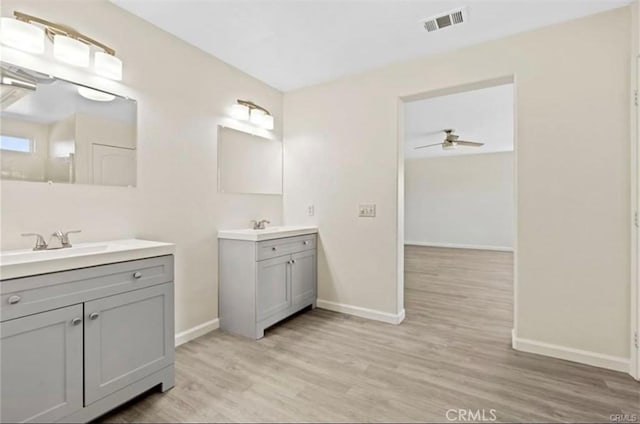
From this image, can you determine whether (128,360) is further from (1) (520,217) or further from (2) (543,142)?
(2) (543,142)

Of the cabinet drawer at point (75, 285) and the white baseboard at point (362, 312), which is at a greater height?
the cabinet drawer at point (75, 285)

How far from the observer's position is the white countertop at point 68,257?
1.26 meters

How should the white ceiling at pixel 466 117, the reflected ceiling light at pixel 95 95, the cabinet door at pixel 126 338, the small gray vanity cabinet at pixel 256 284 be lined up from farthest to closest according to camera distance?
the white ceiling at pixel 466 117, the small gray vanity cabinet at pixel 256 284, the reflected ceiling light at pixel 95 95, the cabinet door at pixel 126 338

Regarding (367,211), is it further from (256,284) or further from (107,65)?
(107,65)

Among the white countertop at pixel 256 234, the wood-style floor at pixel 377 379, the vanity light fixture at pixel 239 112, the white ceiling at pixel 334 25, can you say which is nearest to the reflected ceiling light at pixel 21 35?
the white ceiling at pixel 334 25

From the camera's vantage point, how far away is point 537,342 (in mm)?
2324

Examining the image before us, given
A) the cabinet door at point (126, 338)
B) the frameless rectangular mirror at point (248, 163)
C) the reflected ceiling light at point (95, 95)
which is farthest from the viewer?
the frameless rectangular mirror at point (248, 163)

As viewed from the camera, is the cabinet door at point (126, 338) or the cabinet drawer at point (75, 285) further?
the cabinet door at point (126, 338)

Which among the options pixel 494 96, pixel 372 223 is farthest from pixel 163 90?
pixel 494 96

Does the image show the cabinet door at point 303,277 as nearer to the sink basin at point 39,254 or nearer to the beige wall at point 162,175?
the beige wall at point 162,175

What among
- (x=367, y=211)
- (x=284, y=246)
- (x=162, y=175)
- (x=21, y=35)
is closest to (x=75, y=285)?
(x=162, y=175)

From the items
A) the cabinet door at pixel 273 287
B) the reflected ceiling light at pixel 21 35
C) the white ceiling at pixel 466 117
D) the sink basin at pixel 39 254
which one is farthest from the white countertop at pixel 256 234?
the white ceiling at pixel 466 117

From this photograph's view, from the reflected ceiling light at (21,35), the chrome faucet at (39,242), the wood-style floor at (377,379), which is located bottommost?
the wood-style floor at (377,379)

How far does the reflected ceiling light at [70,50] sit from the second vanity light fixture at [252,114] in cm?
126
